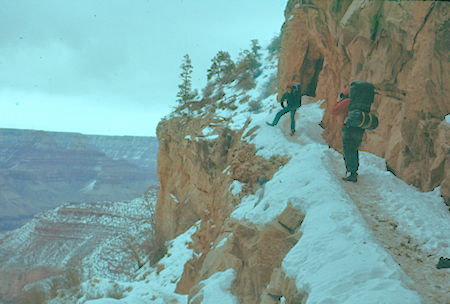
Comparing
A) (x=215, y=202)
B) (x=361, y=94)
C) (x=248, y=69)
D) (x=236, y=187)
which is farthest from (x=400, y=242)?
(x=248, y=69)

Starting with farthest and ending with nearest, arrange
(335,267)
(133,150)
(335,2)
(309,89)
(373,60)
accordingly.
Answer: (133,150) < (309,89) < (335,2) < (373,60) < (335,267)

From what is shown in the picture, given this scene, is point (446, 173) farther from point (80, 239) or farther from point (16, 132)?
point (16, 132)

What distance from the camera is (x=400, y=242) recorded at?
Result: 15.4 feet

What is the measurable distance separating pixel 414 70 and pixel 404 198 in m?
3.04

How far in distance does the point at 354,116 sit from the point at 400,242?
9.84 ft

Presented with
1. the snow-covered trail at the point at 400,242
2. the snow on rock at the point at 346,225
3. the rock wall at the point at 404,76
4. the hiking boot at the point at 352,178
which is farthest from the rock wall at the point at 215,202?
the rock wall at the point at 404,76

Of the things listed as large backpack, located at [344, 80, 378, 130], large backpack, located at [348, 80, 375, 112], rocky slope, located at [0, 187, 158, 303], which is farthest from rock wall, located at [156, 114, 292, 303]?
rocky slope, located at [0, 187, 158, 303]

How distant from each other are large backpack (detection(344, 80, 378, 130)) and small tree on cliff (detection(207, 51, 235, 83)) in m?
30.0

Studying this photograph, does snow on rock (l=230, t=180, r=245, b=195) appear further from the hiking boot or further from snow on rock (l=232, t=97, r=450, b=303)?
the hiking boot

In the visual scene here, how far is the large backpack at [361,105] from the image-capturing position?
671cm

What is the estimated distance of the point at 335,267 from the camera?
3709 mm

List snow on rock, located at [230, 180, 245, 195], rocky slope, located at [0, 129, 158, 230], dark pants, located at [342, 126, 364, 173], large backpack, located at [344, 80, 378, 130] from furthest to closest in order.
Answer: rocky slope, located at [0, 129, 158, 230]
snow on rock, located at [230, 180, 245, 195]
dark pants, located at [342, 126, 364, 173]
large backpack, located at [344, 80, 378, 130]

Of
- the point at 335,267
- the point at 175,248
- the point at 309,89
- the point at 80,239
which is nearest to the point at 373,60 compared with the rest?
the point at 335,267

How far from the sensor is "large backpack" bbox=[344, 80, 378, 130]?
22.0 ft
